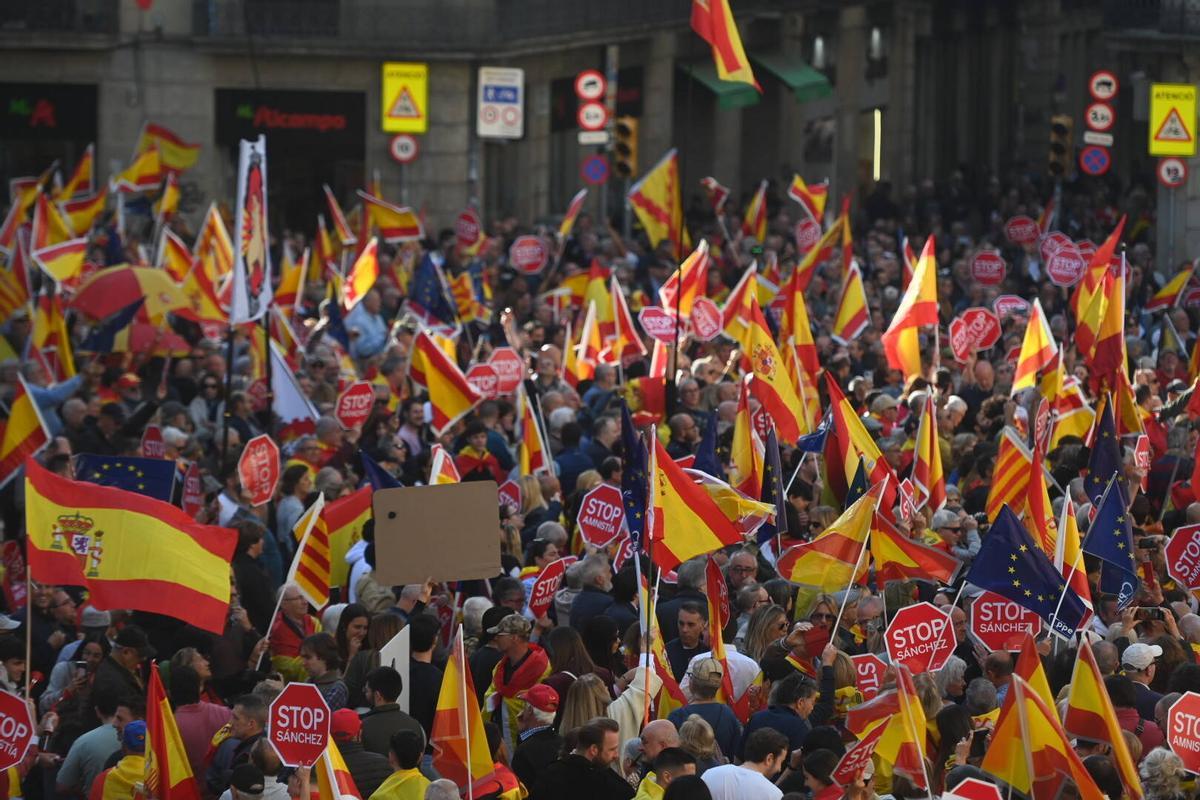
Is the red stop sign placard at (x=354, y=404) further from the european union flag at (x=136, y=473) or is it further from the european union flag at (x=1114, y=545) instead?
the european union flag at (x=1114, y=545)

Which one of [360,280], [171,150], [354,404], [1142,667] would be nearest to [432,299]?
[360,280]

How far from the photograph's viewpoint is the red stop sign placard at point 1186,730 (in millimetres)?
9977

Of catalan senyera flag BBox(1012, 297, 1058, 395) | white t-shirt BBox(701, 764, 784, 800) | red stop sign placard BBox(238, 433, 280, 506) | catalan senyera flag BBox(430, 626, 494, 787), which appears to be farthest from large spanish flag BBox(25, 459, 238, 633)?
catalan senyera flag BBox(1012, 297, 1058, 395)

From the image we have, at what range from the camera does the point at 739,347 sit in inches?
818

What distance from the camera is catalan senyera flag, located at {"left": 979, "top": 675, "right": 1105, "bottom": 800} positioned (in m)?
9.30

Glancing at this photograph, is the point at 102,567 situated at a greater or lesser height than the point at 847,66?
lesser

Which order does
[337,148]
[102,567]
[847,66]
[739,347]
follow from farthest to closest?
1. [847,66]
2. [337,148]
3. [739,347]
4. [102,567]

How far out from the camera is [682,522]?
12.2 m

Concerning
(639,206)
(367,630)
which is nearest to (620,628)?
(367,630)

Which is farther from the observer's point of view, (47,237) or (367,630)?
(47,237)

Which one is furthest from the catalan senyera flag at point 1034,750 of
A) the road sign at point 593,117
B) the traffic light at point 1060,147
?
the road sign at point 593,117

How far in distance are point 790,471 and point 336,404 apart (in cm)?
375

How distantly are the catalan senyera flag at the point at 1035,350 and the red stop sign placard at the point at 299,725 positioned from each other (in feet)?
31.7

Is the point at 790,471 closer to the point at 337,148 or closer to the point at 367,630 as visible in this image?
the point at 367,630
